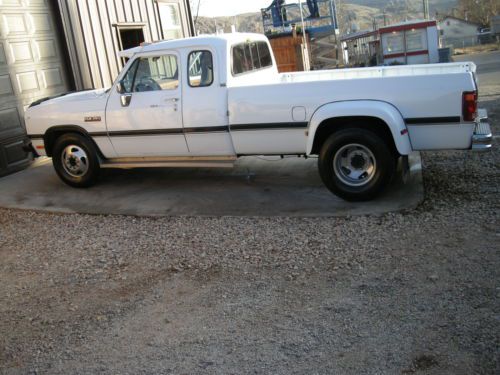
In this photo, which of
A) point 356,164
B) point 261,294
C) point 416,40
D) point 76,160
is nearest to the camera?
point 261,294

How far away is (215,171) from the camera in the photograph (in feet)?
28.5

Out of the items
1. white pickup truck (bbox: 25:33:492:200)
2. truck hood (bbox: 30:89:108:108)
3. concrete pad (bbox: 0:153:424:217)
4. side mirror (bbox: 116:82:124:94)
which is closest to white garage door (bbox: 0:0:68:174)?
concrete pad (bbox: 0:153:424:217)

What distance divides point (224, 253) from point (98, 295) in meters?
1.24

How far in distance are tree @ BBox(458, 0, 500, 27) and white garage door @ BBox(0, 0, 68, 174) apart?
7570 cm

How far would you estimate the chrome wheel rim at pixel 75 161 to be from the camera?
790 centimetres

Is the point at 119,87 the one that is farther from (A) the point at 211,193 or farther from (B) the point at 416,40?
(B) the point at 416,40

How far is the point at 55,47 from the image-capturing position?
1080 cm

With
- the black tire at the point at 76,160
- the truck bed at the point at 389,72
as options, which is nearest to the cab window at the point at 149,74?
the black tire at the point at 76,160

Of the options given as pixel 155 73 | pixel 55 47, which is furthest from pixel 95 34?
pixel 155 73

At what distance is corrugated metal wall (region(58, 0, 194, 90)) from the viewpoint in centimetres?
1086

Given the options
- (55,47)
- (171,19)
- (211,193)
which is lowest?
(211,193)

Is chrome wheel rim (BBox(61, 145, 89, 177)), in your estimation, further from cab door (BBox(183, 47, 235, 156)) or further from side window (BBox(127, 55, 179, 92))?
cab door (BBox(183, 47, 235, 156))

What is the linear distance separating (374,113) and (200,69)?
2.29 metres

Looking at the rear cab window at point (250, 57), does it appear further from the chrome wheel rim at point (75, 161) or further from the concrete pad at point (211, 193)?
the chrome wheel rim at point (75, 161)
